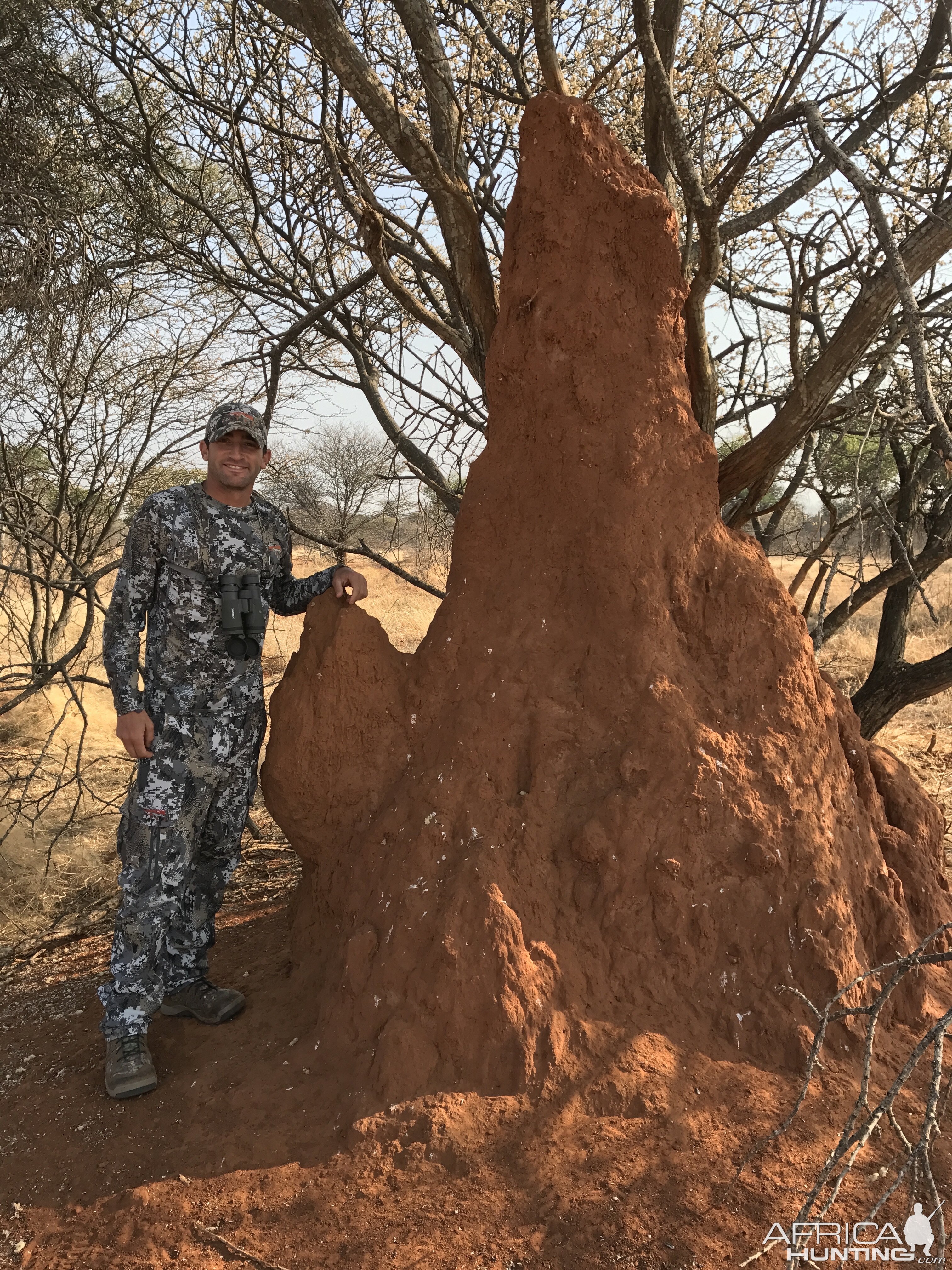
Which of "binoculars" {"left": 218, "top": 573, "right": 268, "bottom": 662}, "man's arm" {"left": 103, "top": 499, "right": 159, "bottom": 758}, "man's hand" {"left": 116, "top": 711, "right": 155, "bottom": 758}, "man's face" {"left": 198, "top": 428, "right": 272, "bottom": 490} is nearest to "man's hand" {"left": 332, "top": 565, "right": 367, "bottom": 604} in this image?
"binoculars" {"left": 218, "top": 573, "right": 268, "bottom": 662}

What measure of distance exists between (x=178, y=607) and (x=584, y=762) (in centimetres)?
145

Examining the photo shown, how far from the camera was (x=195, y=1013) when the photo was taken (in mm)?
2895

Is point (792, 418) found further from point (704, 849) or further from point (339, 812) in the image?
point (339, 812)

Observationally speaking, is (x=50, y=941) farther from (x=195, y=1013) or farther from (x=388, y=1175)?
(x=388, y=1175)

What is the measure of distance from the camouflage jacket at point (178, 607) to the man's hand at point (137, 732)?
25 mm

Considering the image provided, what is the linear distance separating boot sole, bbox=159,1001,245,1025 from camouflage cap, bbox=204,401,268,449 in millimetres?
1927

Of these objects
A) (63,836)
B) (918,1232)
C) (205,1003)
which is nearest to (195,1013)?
(205,1003)

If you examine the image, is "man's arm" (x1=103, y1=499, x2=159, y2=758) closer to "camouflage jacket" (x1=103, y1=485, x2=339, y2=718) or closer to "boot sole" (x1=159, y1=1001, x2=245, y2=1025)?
"camouflage jacket" (x1=103, y1=485, x2=339, y2=718)

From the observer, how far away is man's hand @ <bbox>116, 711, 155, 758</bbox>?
9.07ft

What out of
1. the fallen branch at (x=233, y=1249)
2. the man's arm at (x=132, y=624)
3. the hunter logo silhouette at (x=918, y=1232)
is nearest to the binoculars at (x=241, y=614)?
the man's arm at (x=132, y=624)

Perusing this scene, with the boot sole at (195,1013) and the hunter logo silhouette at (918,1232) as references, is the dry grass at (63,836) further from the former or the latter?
the hunter logo silhouette at (918,1232)

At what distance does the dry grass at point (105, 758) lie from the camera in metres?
4.63

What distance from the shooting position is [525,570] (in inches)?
108

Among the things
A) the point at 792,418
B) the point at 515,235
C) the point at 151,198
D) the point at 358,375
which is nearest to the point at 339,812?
the point at 515,235
